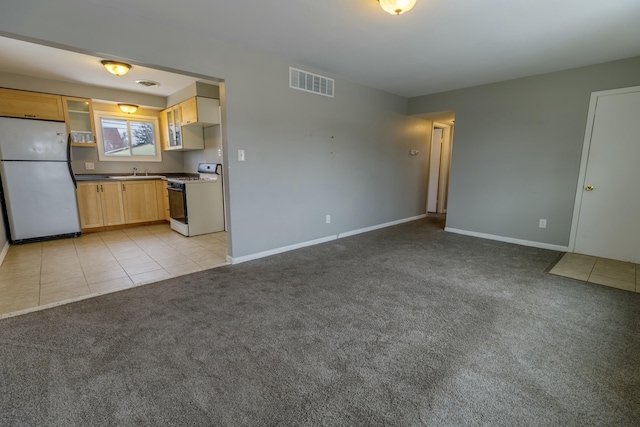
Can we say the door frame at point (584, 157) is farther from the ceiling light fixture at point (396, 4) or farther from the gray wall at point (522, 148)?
the ceiling light fixture at point (396, 4)

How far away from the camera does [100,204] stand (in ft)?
16.0

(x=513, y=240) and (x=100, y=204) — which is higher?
(x=100, y=204)

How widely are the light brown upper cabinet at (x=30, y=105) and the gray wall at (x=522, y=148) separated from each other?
6.35 meters

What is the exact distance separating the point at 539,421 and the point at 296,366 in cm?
125

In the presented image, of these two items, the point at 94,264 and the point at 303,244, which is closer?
the point at 94,264

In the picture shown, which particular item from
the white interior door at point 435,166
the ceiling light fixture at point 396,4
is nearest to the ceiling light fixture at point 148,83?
the ceiling light fixture at point 396,4

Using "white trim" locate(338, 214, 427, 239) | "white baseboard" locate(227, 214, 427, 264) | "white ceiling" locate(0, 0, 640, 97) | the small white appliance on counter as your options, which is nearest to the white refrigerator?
"white ceiling" locate(0, 0, 640, 97)

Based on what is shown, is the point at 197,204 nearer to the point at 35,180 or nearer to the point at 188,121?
the point at 188,121

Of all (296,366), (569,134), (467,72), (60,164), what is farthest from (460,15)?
(60,164)

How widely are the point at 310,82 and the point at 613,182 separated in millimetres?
4179

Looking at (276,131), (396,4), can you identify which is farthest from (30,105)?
(396,4)

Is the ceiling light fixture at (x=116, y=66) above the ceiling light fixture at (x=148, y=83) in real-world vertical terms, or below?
below

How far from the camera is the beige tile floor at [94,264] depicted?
8.52ft

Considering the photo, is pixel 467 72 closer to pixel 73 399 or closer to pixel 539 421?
pixel 539 421
